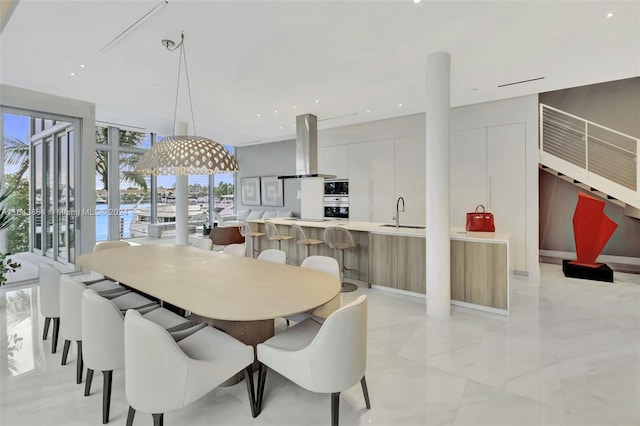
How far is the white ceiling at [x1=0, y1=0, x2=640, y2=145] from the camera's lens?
2.55 meters

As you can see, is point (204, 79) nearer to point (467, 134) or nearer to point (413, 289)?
point (413, 289)

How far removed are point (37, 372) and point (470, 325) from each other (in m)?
3.92

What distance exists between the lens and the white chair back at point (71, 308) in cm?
211

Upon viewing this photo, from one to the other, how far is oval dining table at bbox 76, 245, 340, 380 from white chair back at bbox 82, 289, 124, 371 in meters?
0.27

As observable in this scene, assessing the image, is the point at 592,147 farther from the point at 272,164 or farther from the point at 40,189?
the point at 40,189

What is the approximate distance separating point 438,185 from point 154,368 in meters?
3.09

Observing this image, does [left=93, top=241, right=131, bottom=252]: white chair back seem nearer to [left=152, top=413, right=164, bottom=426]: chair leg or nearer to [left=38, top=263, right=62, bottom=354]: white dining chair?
[left=38, top=263, right=62, bottom=354]: white dining chair

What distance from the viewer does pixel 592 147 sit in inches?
230

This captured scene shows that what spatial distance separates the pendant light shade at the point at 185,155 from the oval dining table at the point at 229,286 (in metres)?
0.93

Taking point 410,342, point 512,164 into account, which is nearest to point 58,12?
point 410,342

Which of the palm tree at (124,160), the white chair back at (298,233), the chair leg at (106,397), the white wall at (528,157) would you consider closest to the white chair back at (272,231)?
the white chair back at (298,233)

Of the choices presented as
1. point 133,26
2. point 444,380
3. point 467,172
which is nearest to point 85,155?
point 133,26

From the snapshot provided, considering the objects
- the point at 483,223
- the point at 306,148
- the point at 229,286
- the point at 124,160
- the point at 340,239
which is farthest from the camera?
the point at 124,160

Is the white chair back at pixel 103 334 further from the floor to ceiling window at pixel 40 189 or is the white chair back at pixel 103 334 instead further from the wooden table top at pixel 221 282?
the floor to ceiling window at pixel 40 189
